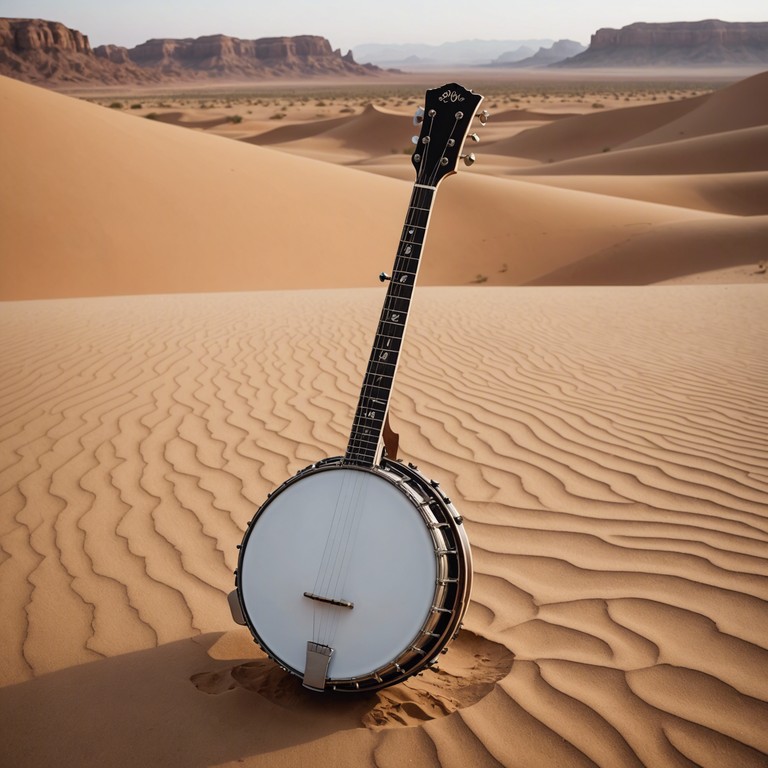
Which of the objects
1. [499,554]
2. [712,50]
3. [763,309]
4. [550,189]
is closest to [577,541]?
[499,554]

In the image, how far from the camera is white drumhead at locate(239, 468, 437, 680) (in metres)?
2.21

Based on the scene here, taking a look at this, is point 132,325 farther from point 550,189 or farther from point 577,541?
point 550,189

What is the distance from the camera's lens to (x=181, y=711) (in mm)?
2453

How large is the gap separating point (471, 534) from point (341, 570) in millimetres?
1413

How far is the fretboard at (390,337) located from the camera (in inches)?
94.0

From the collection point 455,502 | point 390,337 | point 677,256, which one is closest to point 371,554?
point 390,337

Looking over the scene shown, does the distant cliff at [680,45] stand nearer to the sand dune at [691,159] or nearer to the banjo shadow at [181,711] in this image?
the sand dune at [691,159]

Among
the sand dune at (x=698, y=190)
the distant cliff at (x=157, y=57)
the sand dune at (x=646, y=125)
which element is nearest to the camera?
the sand dune at (x=698, y=190)

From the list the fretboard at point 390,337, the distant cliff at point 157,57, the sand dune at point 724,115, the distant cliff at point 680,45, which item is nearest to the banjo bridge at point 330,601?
the fretboard at point 390,337

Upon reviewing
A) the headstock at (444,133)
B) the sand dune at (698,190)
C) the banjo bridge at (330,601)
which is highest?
the headstock at (444,133)

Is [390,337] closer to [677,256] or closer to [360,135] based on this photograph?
[677,256]

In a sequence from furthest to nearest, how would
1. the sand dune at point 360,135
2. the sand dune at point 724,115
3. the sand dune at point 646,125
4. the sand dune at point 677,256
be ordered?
the sand dune at point 360,135 → the sand dune at point 646,125 → the sand dune at point 724,115 → the sand dune at point 677,256

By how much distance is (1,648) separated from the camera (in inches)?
111

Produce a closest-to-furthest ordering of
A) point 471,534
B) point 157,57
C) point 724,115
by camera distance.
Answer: point 471,534 < point 724,115 < point 157,57
